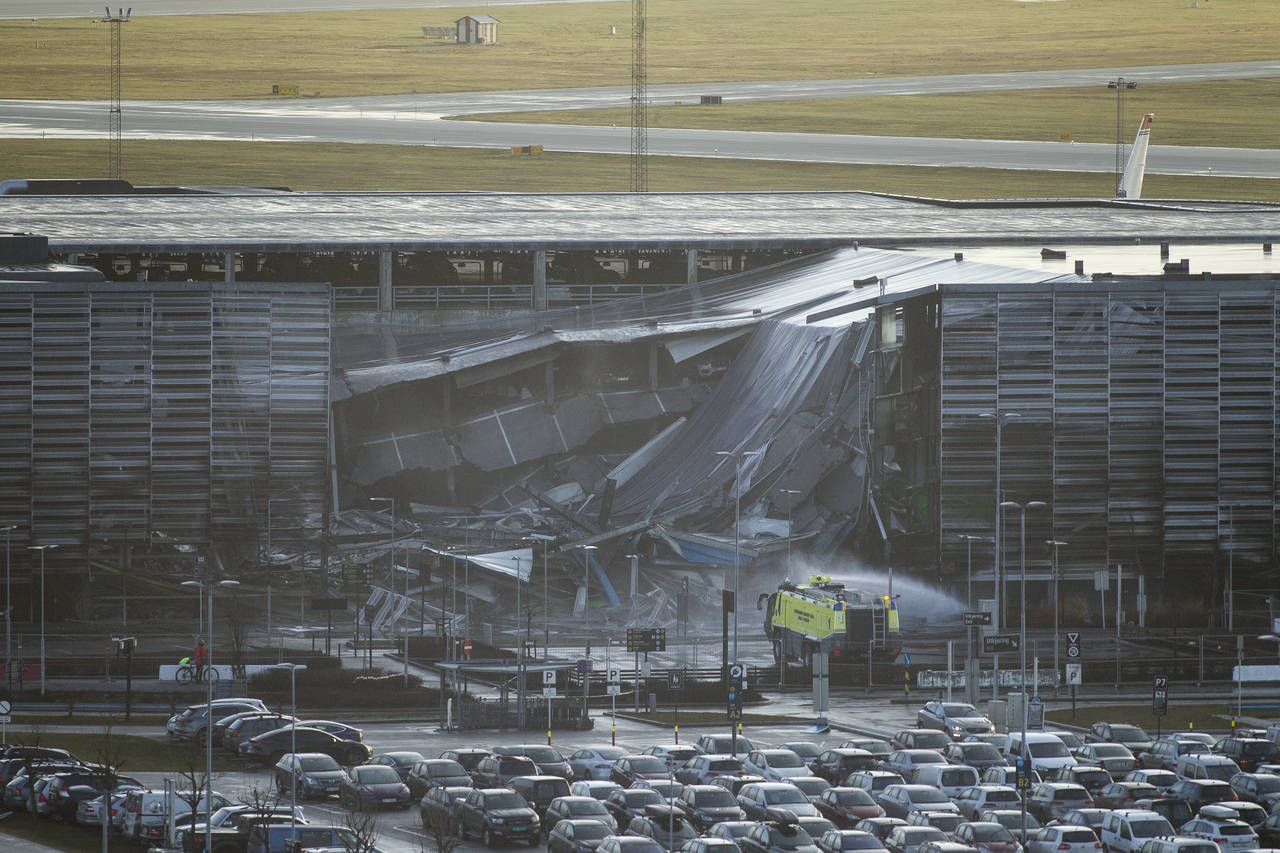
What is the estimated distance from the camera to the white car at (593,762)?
190 feet

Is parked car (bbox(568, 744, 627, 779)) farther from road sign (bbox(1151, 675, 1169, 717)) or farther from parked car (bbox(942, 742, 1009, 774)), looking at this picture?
road sign (bbox(1151, 675, 1169, 717))

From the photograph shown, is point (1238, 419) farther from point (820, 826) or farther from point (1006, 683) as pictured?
point (820, 826)

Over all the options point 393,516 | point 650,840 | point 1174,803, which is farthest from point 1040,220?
point 650,840

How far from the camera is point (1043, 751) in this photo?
59.4 metres

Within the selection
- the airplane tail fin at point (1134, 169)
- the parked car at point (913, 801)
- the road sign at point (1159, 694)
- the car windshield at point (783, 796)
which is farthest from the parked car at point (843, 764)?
the airplane tail fin at point (1134, 169)

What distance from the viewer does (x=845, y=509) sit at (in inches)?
3723

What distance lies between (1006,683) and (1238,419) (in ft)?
73.6

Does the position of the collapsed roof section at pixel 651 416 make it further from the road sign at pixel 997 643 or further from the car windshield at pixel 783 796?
the car windshield at pixel 783 796

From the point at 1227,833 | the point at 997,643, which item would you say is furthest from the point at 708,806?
the point at 997,643

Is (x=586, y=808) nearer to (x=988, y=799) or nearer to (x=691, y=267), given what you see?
(x=988, y=799)

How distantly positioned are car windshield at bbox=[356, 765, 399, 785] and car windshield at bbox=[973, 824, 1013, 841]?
633 inches

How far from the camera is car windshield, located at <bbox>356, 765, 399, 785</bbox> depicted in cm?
5503

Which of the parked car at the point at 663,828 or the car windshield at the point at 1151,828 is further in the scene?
the parked car at the point at 663,828

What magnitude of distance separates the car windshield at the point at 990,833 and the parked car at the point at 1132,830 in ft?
3.09
